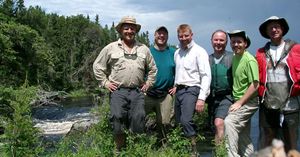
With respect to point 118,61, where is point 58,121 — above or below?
below

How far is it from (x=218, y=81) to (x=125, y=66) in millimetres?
1378

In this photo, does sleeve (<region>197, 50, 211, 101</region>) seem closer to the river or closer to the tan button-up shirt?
the tan button-up shirt

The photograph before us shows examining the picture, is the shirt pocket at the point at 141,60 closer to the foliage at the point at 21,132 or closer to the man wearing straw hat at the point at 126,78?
the man wearing straw hat at the point at 126,78

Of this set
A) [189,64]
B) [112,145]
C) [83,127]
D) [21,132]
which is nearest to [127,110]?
[112,145]

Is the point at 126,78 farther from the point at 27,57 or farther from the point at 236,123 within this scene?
the point at 27,57

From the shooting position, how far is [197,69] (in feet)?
22.6

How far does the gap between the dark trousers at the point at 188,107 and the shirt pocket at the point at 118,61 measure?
990mm

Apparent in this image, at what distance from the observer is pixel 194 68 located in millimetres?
6887

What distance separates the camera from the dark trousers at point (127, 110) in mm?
6625

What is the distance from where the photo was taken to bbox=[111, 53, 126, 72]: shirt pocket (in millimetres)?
6691

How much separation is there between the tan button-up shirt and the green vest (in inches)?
34.4

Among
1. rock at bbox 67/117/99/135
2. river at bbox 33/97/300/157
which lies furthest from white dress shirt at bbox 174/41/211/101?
river at bbox 33/97/300/157

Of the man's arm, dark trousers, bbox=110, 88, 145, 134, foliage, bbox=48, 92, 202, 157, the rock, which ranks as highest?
the man's arm

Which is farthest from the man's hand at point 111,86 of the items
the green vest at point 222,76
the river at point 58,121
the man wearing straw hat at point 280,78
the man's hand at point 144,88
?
the river at point 58,121
